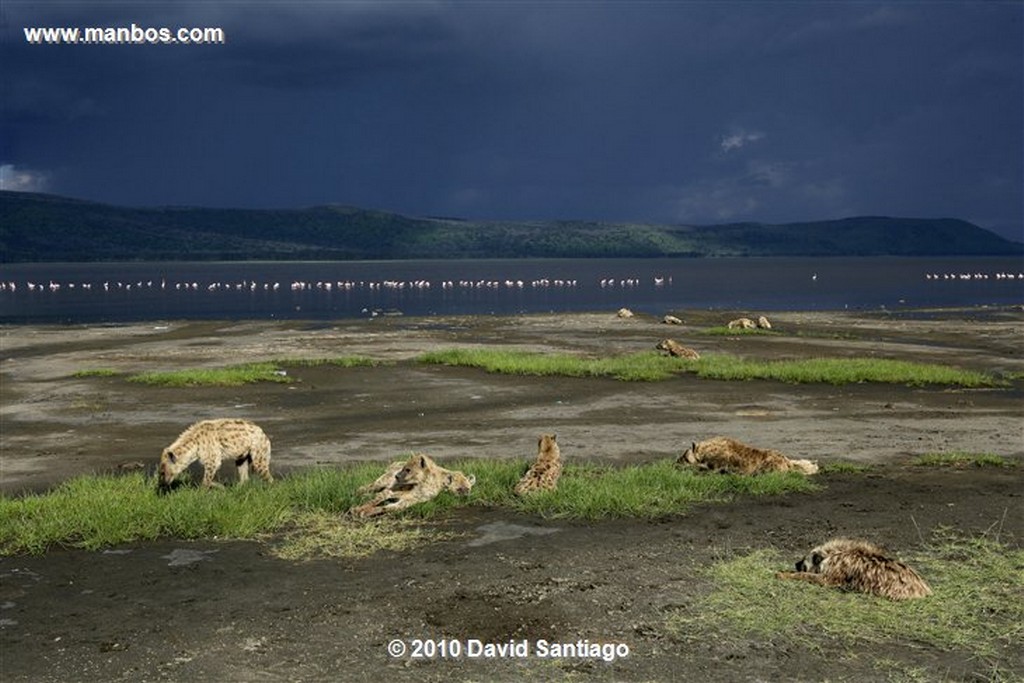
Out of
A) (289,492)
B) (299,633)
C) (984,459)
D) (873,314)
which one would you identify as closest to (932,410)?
(984,459)

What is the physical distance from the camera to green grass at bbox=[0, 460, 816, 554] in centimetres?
1295

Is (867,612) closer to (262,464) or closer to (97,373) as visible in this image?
(262,464)

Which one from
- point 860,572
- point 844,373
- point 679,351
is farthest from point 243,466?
point 679,351

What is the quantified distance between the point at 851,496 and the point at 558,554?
235 inches

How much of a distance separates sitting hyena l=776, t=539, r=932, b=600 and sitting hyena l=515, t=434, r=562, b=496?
4.83m

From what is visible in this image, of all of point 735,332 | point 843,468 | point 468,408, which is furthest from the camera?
point 735,332

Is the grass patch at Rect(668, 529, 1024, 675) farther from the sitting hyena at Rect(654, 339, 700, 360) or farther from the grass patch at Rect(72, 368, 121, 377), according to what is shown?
the grass patch at Rect(72, 368, 121, 377)

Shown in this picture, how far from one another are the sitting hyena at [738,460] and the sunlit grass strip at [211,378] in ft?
62.7

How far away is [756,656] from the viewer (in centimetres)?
877

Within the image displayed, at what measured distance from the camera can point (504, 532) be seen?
13070 millimetres

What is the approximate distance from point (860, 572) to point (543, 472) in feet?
19.3

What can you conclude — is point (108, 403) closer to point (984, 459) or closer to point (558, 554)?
point (558, 554)

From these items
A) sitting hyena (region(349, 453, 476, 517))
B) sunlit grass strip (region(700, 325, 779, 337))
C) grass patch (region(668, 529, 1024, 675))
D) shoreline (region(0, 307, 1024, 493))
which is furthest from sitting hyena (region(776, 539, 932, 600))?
sunlit grass strip (region(700, 325, 779, 337))

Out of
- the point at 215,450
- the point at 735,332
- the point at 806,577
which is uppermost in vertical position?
the point at 215,450
